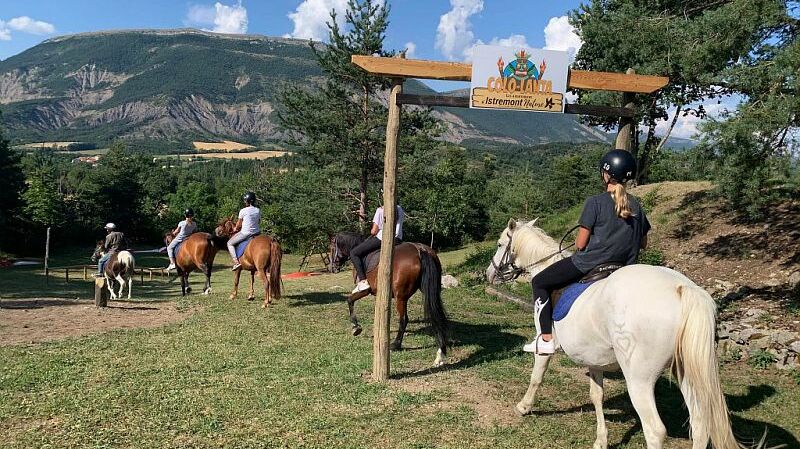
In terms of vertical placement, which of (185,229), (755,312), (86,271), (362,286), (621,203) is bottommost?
(86,271)

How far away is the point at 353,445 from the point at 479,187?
8231cm

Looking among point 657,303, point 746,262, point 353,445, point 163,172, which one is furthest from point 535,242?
point 163,172

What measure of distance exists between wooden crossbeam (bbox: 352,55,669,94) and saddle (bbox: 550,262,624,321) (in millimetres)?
3450

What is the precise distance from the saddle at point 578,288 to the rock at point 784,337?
5.48 meters

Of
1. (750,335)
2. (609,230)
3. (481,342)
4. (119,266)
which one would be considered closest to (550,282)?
(609,230)

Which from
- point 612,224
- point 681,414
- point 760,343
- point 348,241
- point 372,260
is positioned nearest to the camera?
point 612,224

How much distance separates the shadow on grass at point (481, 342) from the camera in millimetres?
8805

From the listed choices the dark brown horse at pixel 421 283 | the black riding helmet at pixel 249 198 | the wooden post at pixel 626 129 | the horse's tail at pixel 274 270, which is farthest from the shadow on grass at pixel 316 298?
the wooden post at pixel 626 129

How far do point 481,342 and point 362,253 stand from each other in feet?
9.84

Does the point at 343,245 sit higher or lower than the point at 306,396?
higher

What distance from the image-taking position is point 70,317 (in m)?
12.0

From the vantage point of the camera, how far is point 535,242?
757cm

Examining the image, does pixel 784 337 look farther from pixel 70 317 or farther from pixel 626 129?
pixel 70 317

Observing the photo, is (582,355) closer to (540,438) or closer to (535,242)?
(540,438)
